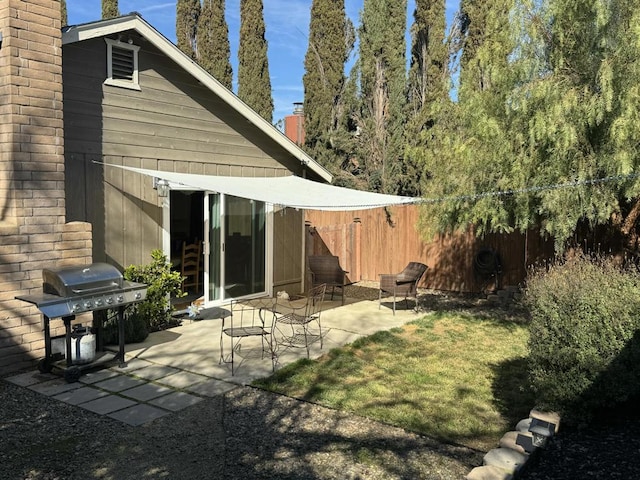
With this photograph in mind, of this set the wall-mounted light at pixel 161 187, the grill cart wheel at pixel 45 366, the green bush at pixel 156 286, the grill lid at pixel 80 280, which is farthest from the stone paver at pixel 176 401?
the wall-mounted light at pixel 161 187

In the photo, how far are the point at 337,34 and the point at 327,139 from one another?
12.0ft

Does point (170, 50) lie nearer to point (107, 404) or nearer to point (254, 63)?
point (107, 404)

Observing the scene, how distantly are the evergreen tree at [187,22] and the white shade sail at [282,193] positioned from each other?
1698cm

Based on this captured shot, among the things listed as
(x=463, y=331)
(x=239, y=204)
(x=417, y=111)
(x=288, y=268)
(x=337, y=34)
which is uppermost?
(x=337, y=34)

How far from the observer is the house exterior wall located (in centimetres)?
682

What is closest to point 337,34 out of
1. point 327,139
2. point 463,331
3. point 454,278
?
point 327,139

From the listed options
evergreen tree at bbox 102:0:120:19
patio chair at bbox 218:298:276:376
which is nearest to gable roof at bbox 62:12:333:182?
patio chair at bbox 218:298:276:376

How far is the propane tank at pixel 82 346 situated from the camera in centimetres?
556

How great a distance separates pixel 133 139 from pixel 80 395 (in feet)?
12.8

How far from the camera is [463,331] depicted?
26.1ft

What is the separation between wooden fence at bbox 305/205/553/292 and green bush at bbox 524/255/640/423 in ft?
22.6

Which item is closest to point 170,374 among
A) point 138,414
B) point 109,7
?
point 138,414

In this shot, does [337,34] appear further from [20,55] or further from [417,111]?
[20,55]

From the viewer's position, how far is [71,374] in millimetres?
5391
